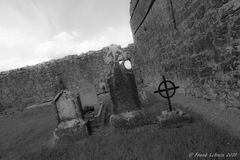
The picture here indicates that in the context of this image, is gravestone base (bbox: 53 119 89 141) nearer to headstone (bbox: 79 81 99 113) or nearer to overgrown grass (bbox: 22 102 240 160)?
overgrown grass (bbox: 22 102 240 160)

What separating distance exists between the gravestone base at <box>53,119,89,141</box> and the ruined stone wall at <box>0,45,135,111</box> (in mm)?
10917

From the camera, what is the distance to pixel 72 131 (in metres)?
5.01

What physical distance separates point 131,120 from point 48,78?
13223mm

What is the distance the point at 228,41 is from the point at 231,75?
595 millimetres

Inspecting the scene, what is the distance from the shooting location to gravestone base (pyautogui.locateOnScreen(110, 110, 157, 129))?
4969 millimetres

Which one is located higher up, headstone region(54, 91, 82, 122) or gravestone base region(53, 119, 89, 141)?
headstone region(54, 91, 82, 122)

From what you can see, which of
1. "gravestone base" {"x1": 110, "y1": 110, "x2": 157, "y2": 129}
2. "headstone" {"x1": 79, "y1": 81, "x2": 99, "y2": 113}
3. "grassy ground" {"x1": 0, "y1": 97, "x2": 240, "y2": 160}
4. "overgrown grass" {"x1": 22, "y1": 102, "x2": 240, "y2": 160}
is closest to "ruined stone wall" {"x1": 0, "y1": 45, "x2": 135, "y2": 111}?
"headstone" {"x1": 79, "y1": 81, "x2": 99, "y2": 113}

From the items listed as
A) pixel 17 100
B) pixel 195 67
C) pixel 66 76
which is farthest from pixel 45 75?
pixel 195 67

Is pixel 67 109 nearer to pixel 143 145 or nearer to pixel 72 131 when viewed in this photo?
pixel 72 131

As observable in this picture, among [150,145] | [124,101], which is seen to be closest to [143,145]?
[150,145]

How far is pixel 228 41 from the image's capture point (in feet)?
10.2

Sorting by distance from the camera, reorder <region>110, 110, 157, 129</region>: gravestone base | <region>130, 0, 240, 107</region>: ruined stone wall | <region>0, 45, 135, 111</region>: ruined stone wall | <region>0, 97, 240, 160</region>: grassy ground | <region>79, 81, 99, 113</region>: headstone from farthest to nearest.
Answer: <region>0, 45, 135, 111</region>: ruined stone wall → <region>79, 81, 99, 113</region>: headstone → <region>110, 110, 157, 129</region>: gravestone base → <region>130, 0, 240, 107</region>: ruined stone wall → <region>0, 97, 240, 160</region>: grassy ground

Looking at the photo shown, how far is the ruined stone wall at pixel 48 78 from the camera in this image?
15961 mm

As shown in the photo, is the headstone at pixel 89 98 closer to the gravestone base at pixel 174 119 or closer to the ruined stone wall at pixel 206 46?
the ruined stone wall at pixel 206 46
